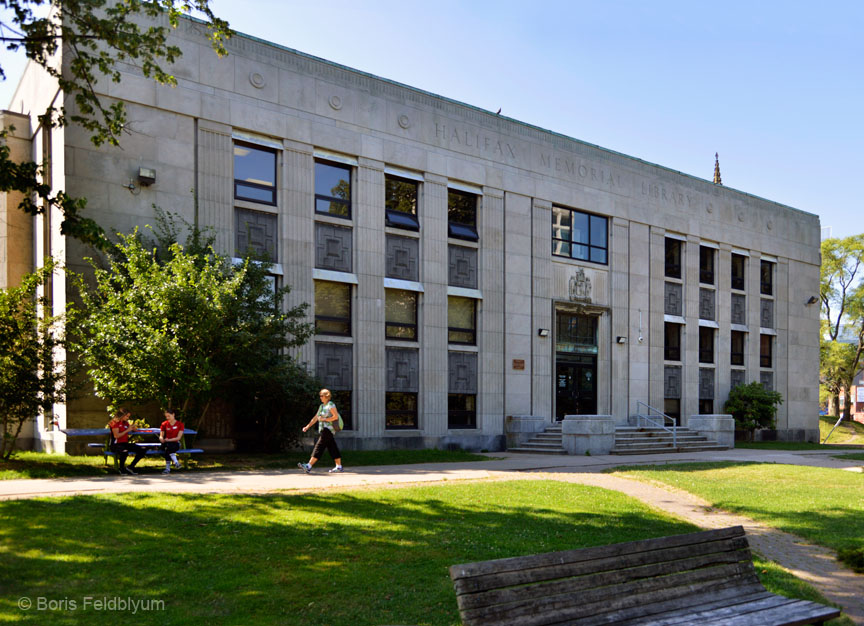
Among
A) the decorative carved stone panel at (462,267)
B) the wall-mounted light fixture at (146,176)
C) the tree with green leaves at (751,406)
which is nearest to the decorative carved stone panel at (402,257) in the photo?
the decorative carved stone panel at (462,267)

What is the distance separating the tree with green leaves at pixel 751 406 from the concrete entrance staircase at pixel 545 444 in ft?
40.2

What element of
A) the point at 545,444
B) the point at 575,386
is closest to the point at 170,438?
the point at 545,444

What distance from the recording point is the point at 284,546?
7895 millimetres

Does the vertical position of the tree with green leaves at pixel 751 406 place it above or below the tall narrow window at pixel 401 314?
below

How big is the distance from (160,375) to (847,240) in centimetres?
6100

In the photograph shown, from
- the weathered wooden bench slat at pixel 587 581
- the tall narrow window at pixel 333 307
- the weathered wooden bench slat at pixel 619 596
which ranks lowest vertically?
the weathered wooden bench slat at pixel 619 596

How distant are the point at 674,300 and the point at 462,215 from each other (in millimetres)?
12361

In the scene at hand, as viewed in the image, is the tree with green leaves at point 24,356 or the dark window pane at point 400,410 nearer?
the tree with green leaves at point 24,356

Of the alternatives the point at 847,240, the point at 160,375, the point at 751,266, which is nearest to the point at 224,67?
the point at 160,375

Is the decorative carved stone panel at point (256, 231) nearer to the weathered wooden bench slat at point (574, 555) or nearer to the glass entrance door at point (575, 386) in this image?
the glass entrance door at point (575, 386)

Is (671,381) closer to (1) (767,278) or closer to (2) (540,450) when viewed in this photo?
(2) (540,450)

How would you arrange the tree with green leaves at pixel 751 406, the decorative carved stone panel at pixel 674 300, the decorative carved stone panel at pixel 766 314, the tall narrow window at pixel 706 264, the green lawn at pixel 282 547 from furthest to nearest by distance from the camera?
the decorative carved stone panel at pixel 766 314 < the tall narrow window at pixel 706 264 < the tree with green leaves at pixel 751 406 < the decorative carved stone panel at pixel 674 300 < the green lawn at pixel 282 547

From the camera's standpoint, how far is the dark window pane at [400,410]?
23906 mm

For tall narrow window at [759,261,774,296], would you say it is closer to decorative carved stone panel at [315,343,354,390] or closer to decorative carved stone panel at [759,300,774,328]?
decorative carved stone panel at [759,300,774,328]
